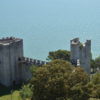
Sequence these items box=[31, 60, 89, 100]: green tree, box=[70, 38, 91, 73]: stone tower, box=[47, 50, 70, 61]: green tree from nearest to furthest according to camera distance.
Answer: box=[31, 60, 89, 100]: green tree < box=[70, 38, 91, 73]: stone tower < box=[47, 50, 70, 61]: green tree

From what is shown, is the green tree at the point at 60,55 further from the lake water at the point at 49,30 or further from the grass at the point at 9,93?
the lake water at the point at 49,30

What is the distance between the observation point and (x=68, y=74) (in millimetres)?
22797

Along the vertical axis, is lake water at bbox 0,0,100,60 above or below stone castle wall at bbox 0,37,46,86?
above

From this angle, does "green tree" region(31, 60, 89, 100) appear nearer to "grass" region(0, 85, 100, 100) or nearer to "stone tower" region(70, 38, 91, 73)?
"grass" region(0, 85, 100, 100)

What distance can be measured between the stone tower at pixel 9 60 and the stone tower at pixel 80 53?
6.26m

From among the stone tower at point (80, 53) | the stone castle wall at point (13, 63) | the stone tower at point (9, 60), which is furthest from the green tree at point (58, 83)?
the stone tower at point (9, 60)

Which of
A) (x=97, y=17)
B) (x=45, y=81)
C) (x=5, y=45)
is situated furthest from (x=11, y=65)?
(x=97, y=17)

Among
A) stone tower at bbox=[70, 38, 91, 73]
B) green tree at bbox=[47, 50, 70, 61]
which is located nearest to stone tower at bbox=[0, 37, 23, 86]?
stone tower at bbox=[70, 38, 91, 73]

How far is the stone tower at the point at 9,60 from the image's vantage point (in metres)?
34.2

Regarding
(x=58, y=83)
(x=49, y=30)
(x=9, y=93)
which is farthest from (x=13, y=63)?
(x=49, y=30)

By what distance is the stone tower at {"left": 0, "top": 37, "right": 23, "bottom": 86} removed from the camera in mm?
34188

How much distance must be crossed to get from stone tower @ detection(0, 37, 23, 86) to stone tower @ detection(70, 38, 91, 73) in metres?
6.26

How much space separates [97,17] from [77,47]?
301 feet

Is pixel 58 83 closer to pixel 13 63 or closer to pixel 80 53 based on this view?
pixel 80 53
